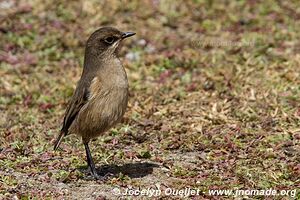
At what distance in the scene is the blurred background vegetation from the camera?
8.69 meters

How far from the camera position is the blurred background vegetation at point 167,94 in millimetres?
8688

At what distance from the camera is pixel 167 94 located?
11.8 meters

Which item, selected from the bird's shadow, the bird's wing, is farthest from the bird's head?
the bird's shadow

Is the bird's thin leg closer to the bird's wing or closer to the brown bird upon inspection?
the brown bird

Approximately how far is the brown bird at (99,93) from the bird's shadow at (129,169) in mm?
253

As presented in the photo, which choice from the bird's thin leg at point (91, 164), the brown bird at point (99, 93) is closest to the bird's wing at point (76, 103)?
the brown bird at point (99, 93)

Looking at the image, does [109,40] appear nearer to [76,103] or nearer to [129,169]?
[76,103]

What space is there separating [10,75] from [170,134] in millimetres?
3872

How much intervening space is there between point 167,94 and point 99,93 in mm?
3515

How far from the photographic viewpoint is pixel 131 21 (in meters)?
14.6

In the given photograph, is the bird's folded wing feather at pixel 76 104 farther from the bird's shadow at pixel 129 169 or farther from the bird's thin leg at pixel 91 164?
the bird's shadow at pixel 129 169

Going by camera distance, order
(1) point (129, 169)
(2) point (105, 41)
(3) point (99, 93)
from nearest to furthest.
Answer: (3) point (99, 93)
(2) point (105, 41)
(1) point (129, 169)

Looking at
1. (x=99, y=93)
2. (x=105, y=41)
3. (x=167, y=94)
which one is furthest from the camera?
(x=167, y=94)

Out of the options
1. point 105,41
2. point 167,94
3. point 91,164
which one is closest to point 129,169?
point 91,164
